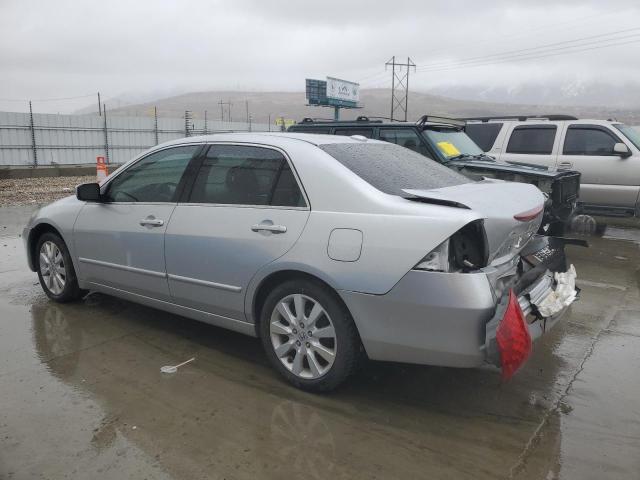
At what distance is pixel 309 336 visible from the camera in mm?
3270

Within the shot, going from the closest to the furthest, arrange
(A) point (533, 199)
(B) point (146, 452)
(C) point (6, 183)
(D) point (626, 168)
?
1. (B) point (146, 452)
2. (A) point (533, 199)
3. (D) point (626, 168)
4. (C) point (6, 183)

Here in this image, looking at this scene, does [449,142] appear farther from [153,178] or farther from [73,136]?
[73,136]

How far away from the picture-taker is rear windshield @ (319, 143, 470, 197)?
3.37m

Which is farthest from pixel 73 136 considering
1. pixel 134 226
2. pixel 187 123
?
pixel 134 226

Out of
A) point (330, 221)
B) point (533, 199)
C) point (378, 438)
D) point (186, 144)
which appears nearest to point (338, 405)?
point (378, 438)

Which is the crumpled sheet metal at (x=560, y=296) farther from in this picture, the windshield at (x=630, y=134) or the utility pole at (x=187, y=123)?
the utility pole at (x=187, y=123)

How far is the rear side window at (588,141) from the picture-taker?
8.62 meters

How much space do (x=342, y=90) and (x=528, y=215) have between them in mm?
60046

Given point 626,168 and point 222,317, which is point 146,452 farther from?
point 626,168

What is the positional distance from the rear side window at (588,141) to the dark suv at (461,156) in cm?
188

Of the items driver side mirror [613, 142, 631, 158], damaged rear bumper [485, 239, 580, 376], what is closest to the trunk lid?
damaged rear bumper [485, 239, 580, 376]

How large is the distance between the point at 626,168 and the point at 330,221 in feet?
23.2

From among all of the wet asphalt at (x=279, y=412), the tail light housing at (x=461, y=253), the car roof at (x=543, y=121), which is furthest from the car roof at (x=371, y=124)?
the tail light housing at (x=461, y=253)

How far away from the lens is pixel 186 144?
13.6ft
